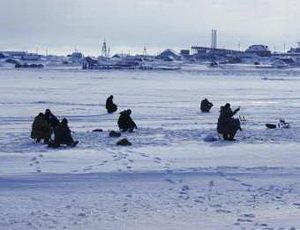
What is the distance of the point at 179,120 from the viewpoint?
81.9ft

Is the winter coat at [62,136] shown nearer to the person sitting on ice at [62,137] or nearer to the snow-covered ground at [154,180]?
the person sitting on ice at [62,137]

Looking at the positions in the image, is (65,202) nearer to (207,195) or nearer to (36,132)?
(207,195)

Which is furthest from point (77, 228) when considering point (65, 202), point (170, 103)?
point (170, 103)

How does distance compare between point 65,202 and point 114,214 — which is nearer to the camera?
point 114,214

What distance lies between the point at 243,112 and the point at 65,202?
19.7 m

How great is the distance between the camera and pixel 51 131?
17.7 meters

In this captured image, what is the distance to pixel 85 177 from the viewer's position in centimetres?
1209

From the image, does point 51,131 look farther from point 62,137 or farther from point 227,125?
point 227,125

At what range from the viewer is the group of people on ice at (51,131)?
16719mm

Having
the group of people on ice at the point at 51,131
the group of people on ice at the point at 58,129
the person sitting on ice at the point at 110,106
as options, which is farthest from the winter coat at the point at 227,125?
the person sitting on ice at the point at 110,106

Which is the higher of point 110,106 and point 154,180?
point 110,106

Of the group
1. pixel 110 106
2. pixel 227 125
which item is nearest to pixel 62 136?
pixel 227 125

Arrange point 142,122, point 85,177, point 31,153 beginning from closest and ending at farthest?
1. point 85,177
2. point 31,153
3. point 142,122

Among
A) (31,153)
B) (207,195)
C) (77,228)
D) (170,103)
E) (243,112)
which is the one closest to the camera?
(77,228)
